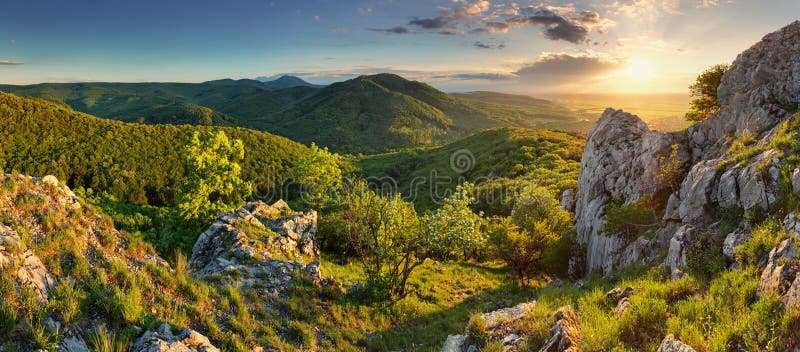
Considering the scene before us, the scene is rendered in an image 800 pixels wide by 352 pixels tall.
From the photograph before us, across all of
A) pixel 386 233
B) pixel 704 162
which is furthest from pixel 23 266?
pixel 704 162

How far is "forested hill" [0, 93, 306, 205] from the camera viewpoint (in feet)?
235

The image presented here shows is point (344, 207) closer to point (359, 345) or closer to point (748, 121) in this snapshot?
point (359, 345)

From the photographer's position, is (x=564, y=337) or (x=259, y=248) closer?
(x=564, y=337)

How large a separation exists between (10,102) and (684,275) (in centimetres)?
12601

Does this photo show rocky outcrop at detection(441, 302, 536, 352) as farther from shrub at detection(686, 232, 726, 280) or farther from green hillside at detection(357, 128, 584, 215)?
green hillside at detection(357, 128, 584, 215)

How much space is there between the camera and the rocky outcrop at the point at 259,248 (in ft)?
61.7

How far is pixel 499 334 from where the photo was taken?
455 inches

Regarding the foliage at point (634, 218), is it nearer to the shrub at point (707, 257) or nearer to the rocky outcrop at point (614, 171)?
the rocky outcrop at point (614, 171)

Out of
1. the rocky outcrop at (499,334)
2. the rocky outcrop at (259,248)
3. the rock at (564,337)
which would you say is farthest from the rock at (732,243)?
the rocky outcrop at (259,248)

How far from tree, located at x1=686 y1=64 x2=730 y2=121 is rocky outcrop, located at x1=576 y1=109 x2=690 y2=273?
5123 millimetres

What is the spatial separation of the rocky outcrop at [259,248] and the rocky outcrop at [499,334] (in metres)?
9.89

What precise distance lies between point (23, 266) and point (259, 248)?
1463 centimetres

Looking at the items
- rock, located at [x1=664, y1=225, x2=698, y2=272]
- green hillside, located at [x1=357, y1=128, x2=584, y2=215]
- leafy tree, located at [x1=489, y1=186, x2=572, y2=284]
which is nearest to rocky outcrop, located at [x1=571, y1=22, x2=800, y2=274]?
rock, located at [x1=664, y1=225, x2=698, y2=272]

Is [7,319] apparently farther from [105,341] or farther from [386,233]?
[386,233]
